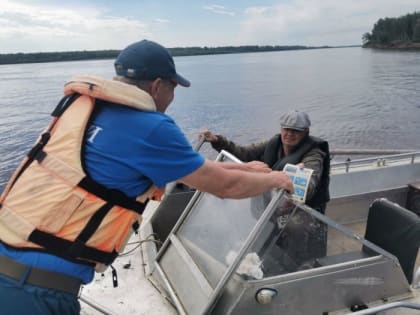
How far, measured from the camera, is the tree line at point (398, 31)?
79.3m

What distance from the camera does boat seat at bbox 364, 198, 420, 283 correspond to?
2572mm

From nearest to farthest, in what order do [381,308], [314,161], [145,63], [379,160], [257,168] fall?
[145,63] < [257,168] < [381,308] < [314,161] < [379,160]

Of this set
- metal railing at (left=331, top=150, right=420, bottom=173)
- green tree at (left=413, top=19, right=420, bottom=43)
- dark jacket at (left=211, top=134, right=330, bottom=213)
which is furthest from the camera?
green tree at (left=413, top=19, right=420, bottom=43)

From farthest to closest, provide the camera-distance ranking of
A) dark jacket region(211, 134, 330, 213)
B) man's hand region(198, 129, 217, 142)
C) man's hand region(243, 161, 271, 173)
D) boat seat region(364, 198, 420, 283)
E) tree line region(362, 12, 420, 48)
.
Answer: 1. tree line region(362, 12, 420, 48)
2. man's hand region(198, 129, 217, 142)
3. dark jacket region(211, 134, 330, 213)
4. boat seat region(364, 198, 420, 283)
5. man's hand region(243, 161, 271, 173)

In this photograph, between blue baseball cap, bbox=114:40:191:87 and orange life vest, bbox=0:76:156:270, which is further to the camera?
blue baseball cap, bbox=114:40:191:87

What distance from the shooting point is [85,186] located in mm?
1371

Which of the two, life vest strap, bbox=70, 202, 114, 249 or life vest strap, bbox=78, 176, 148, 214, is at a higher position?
life vest strap, bbox=78, 176, 148, 214

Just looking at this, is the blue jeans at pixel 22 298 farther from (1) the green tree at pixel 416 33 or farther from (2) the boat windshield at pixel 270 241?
(1) the green tree at pixel 416 33

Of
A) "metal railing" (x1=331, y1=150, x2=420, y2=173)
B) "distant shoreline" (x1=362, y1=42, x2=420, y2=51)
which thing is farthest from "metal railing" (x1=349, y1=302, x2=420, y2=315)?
Result: "distant shoreline" (x1=362, y1=42, x2=420, y2=51)

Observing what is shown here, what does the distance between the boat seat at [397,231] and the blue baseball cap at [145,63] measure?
195 centimetres

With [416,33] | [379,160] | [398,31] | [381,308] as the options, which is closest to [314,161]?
[381,308]

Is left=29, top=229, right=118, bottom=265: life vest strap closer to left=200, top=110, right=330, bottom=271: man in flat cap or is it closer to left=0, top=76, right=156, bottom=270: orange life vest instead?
left=0, top=76, right=156, bottom=270: orange life vest

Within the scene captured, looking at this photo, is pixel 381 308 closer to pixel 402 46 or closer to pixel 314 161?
pixel 314 161

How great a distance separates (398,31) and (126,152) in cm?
9775
